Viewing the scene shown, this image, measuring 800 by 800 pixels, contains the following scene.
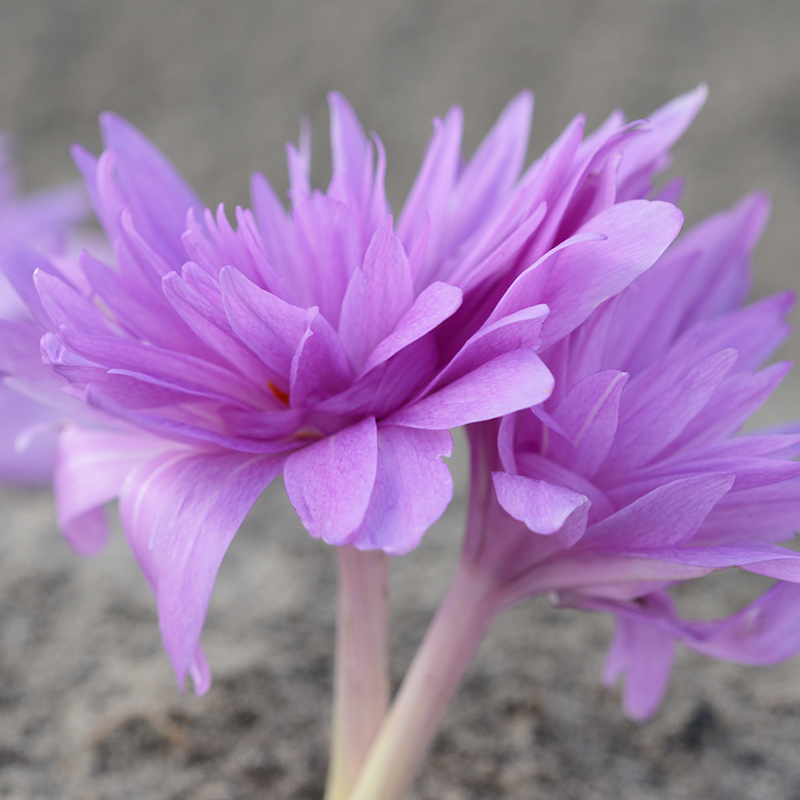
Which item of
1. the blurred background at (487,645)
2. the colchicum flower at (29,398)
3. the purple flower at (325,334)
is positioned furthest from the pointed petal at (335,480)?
the colchicum flower at (29,398)

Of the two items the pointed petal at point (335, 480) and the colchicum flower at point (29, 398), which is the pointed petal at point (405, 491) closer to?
the pointed petal at point (335, 480)

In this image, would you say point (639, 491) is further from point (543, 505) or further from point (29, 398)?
point (29, 398)

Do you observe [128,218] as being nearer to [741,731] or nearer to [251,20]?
[741,731]

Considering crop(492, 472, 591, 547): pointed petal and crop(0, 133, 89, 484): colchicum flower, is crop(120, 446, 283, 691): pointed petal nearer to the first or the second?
crop(492, 472, 591, 547): pointed petal

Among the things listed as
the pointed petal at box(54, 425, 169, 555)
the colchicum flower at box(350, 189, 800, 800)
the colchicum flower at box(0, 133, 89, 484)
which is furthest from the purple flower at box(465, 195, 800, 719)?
the colchicum flower at box(0, 133, 89, 484)

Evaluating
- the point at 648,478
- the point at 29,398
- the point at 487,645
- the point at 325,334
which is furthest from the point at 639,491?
the point at 29,398

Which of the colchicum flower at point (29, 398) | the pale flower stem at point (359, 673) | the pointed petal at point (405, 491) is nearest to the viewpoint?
the pointed petal at point (405, 491)

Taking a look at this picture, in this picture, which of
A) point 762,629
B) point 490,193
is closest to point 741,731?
point 762,629

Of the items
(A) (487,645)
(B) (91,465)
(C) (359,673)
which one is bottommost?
(A) (487,645)
